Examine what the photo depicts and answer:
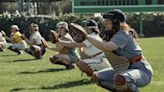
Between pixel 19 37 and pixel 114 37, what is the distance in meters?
14.5

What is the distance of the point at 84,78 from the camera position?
13086mm

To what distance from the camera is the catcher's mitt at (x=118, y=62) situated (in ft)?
27.6

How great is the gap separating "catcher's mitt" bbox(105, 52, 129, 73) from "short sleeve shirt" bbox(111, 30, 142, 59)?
0.26ft

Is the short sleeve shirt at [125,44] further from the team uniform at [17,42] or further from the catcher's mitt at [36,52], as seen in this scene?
the team uniform at [17,42]

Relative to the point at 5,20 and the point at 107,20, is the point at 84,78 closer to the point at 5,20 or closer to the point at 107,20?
the point at 107,20

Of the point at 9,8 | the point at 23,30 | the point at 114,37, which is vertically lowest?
the point at 9,8

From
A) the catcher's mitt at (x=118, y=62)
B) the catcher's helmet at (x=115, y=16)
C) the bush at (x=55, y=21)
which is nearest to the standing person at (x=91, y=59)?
the catcher's mitt at (x=118, y=62)

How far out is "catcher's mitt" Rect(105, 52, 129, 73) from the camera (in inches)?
332

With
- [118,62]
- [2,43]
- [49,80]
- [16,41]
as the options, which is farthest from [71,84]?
[2,43]

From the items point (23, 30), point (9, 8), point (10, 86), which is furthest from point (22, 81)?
point (9, 8)

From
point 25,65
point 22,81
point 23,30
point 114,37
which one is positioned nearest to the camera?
point 114,37

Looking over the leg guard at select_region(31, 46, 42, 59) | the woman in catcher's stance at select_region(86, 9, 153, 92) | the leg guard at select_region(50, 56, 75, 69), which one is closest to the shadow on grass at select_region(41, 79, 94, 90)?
the leg guard at select_region(50, 56, 75, 69)

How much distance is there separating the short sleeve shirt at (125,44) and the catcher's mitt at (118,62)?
0.26 ft

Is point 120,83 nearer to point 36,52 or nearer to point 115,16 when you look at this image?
point 115,16
